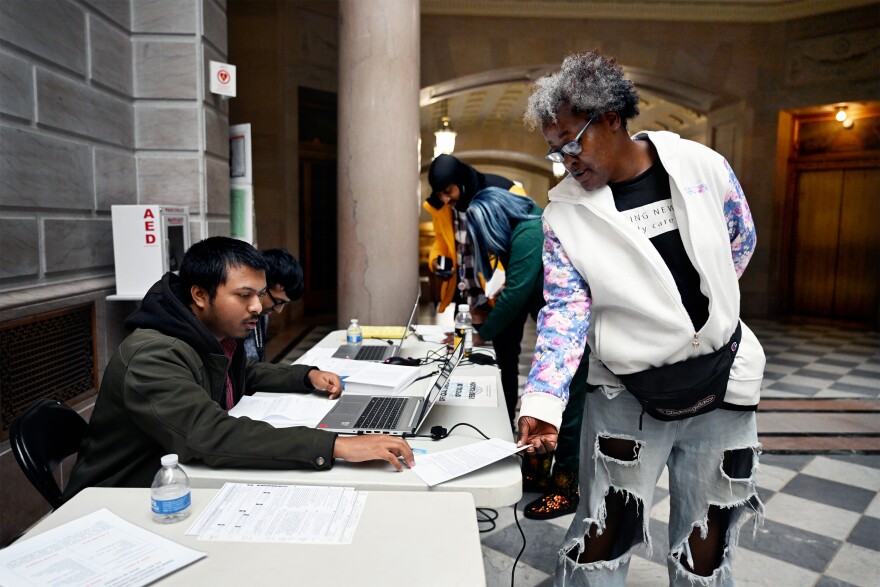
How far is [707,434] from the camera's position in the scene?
5.04ft

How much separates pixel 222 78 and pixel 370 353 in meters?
2.25

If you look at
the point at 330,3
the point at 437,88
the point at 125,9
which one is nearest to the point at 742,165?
the point at 437,88

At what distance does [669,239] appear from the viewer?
1460mm

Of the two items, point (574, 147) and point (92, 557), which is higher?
point (574, 147)

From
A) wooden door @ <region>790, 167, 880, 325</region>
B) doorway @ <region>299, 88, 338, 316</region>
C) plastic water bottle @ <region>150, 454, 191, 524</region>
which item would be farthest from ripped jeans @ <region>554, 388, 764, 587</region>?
wooden door @ <region>790, 167, 880, 325</region>

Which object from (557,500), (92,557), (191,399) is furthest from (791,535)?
(92,557)

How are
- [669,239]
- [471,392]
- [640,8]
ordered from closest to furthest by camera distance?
[669,239], [471,392], [640,8]

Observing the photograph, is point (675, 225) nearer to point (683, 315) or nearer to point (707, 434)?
point (683, 315)

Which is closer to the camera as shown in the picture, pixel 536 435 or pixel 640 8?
pixel 536 435

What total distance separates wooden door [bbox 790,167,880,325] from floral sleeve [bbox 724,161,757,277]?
8552 mm

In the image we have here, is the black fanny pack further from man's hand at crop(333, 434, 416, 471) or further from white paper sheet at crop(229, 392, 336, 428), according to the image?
white paper sheet at crop(229, 392, 336, 428)

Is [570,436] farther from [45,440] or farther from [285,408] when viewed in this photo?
[45,440]

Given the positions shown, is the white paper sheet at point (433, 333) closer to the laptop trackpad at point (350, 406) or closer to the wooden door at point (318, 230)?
the laptop trackpad at point (350, 406)

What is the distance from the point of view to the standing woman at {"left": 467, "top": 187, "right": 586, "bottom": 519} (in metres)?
2.76
